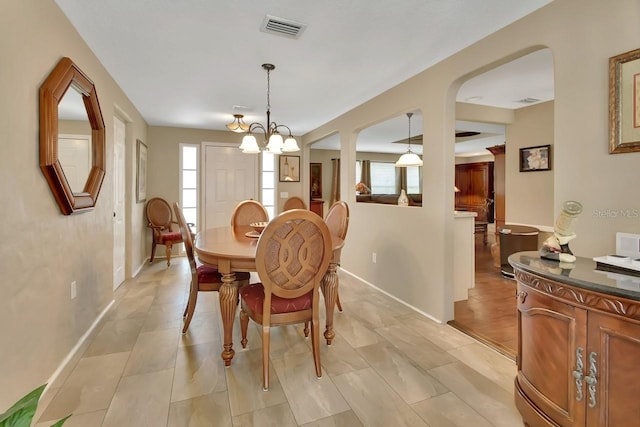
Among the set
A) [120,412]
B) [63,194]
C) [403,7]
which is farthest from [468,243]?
[63,194]

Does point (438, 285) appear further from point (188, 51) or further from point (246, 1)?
point (188, 51)

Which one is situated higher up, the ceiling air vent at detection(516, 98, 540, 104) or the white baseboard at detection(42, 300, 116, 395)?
the ceiling air vent at detection(516, 98, 540, 104)

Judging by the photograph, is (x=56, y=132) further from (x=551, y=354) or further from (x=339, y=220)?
(x=551, y=354)

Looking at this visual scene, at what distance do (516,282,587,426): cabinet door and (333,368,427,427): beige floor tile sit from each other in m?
0.55

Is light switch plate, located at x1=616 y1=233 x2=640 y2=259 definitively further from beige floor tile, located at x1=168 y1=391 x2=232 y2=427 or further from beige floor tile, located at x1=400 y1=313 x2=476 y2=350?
beige floor tile, located at x1=168 y1=391 x2=232 y2=427

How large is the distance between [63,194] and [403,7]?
2.40 meters

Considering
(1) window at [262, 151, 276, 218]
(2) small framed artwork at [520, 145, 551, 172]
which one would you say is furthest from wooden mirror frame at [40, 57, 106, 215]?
(2) small framed artwork at [520, 145, 551, 172]

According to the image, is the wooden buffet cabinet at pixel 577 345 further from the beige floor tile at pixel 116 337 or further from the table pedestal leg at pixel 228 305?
the beige floor tile at pixel 116 337

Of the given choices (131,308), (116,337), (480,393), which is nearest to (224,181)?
(131,308)

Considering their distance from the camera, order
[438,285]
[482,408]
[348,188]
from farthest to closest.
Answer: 1. [348,188]
2. [438,285]
3. [482,408]

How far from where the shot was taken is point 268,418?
1598mm

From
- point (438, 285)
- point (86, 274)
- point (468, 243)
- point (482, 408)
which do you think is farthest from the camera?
point (468, 243)

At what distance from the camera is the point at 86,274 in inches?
97.0

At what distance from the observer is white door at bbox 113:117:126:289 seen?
11.7ft
